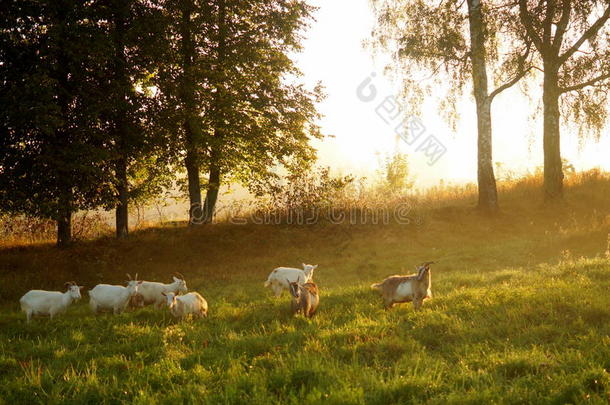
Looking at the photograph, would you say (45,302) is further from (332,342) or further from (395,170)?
(395,170)

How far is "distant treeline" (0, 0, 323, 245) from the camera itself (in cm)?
1340

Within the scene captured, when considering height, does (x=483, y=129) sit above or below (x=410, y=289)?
above

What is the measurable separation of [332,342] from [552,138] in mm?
18207

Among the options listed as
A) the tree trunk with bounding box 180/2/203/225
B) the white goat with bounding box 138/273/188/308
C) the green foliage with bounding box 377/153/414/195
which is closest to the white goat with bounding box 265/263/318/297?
the white goat with bounding box 138/273/188/308

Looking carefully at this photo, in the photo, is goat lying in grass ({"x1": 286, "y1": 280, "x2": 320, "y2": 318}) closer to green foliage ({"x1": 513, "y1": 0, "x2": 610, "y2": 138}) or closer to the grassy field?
the grassy field

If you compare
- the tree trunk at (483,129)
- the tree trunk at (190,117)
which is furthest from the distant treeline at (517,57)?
the tree trunk at (190,117)

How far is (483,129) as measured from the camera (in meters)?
19.5

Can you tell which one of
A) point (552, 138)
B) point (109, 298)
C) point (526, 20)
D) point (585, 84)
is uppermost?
point (526, 20)

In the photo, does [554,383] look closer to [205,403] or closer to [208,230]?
[205,403]

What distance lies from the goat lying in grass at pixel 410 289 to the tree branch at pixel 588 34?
16763mm

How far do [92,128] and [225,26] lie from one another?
6.56 meters

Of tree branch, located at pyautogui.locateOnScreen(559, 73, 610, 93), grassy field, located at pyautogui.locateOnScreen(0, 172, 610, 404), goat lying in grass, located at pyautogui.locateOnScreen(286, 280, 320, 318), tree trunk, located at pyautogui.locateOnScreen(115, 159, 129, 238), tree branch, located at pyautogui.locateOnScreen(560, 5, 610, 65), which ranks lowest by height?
grassy field, located at pyautogui.locateOnScreen(0, 172, 610, 404)

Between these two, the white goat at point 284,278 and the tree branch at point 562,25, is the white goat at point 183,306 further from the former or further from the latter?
the tree branch at point 562,25

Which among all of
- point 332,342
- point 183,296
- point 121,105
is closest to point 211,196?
point 121,105
